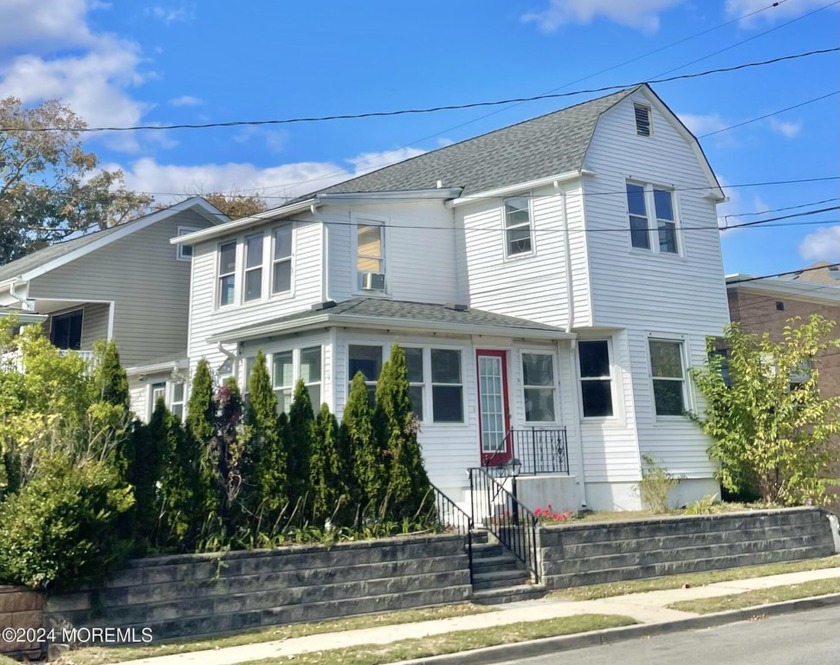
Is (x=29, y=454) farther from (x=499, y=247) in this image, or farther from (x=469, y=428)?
(x=499, y=247)

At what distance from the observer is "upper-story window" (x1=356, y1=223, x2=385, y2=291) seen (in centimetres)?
1684

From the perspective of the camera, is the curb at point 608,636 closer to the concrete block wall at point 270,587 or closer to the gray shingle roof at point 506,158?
the concrete block wall at point 270,587

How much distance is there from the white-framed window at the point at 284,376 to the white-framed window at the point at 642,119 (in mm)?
9135

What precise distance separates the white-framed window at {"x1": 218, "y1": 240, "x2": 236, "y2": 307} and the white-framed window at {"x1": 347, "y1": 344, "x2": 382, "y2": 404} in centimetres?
535

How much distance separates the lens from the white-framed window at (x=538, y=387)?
15891 mm

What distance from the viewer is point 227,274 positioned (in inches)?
736

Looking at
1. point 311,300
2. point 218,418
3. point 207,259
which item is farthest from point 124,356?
point 218,418

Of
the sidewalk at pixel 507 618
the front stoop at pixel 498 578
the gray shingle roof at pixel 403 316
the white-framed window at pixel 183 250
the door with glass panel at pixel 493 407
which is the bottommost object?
the sidewalk at pixel 507 618

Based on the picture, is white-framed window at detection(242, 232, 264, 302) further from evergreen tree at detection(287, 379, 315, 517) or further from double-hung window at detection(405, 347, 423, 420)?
evergreen tree at detection(287, 379, 315, 517)

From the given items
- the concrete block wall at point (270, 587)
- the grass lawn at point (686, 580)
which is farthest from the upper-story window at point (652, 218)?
the concrete block wall at point (270, 587)

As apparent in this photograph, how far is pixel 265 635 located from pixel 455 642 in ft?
7.07

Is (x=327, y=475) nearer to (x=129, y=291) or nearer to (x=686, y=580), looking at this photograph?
(x=686, y=580)

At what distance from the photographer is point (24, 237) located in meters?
39.6

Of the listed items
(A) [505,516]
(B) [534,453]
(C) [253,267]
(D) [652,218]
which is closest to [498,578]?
(A) [505,516]
